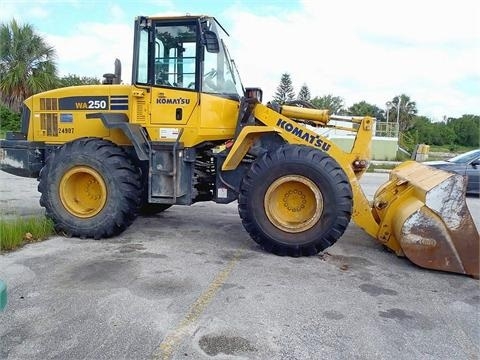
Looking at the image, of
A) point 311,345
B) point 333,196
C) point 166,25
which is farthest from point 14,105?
point 311,345

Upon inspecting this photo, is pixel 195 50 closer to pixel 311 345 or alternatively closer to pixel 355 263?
pixel 355 263

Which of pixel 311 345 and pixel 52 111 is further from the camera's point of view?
pixel 52 111

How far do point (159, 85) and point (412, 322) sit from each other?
4.38m

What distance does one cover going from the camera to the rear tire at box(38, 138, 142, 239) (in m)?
6.46

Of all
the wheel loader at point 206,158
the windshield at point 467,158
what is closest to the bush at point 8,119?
the wheel loader at point 206,158

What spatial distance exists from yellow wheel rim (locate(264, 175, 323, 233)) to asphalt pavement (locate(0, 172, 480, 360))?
467 millimetres

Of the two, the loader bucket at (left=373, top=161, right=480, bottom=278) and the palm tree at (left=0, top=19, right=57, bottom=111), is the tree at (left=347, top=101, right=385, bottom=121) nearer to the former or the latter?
the palm tree at (left=0, top=19, right=57, bottom=111)

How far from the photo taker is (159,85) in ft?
21.6

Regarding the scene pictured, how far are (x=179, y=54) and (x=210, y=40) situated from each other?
19.0 inches

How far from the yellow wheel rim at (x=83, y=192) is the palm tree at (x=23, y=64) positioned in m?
19.1

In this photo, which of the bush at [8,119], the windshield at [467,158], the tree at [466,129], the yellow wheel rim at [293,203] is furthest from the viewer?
the tree at [466,129]

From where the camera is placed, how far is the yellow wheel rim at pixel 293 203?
19.3 ft

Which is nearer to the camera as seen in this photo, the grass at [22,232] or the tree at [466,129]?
the grass at [22,232]

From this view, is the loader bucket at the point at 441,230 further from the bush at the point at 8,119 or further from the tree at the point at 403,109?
the tree at the point at 403,109
